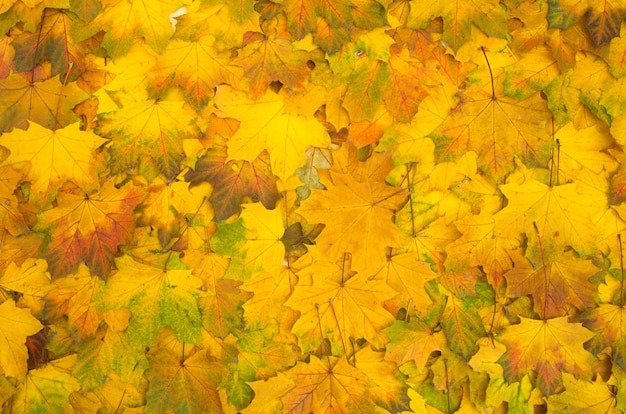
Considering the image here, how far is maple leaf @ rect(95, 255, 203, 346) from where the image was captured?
107 cm

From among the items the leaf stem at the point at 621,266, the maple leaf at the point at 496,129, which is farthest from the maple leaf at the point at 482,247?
the leaf stem at the point at 621,266

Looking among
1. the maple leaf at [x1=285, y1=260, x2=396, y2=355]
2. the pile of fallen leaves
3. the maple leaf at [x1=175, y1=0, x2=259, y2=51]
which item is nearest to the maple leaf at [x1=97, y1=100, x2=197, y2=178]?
the pile of fallen leaves

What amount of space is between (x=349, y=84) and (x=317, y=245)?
30cm

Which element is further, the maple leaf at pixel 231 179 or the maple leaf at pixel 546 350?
the maple leaf at pixel 546 350

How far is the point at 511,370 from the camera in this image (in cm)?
115

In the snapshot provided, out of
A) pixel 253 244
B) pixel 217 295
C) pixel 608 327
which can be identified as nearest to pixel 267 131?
pixel 253 244

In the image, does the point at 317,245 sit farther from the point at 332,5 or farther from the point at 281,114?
the point at 332,5

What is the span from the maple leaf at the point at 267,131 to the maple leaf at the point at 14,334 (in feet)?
1.65

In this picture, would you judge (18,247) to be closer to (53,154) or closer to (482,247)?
(53,154)

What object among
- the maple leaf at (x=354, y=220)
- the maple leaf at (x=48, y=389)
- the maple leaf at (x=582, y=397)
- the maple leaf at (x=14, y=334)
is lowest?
the maple leaf at (x=582, y=397)

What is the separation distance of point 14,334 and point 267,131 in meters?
0.62

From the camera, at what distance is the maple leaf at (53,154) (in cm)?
100

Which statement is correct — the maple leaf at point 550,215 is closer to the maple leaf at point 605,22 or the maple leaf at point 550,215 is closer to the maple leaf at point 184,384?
the maple leaf at point 605,22

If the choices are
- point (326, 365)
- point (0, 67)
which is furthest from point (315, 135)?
point (0, 67)
